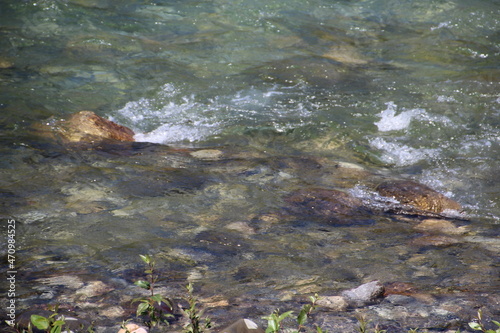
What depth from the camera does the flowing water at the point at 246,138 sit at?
319cm

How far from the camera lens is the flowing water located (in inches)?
125

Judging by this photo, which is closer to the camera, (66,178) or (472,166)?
(66,178)

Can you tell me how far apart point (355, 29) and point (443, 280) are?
7.29 metres

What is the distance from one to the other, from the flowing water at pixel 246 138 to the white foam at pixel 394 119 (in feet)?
0.08

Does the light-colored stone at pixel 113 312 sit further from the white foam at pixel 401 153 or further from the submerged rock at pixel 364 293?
the white foam at pixel 401 153

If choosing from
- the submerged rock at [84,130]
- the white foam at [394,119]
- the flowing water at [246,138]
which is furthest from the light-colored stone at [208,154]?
the white foam at [394,119]

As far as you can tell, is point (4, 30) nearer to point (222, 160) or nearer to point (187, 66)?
point (187, 66)

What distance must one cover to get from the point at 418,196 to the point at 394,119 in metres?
2.03

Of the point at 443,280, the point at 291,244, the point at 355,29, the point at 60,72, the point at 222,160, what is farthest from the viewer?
the point at 355,29

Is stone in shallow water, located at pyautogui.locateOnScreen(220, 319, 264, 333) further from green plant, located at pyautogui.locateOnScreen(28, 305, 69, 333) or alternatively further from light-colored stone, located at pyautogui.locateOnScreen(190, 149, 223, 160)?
light-colored stone, located at pyautogui.locateOnScreen(190, 149, 223, 160)

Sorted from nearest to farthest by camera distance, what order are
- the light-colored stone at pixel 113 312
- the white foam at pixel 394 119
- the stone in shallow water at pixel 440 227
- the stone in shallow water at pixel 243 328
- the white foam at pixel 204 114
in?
the stone in shallow water at pixel 243 328 < the light-colored stone at pixel 113 312 < the stone in shallow water at pixel 440 227 < the white foam at pixel 204 114 < the white foam at pixel 394 119

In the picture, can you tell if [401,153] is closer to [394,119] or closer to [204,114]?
[394,119]

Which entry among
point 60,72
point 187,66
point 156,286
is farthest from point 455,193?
point 60,72

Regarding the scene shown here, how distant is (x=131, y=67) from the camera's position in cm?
766
